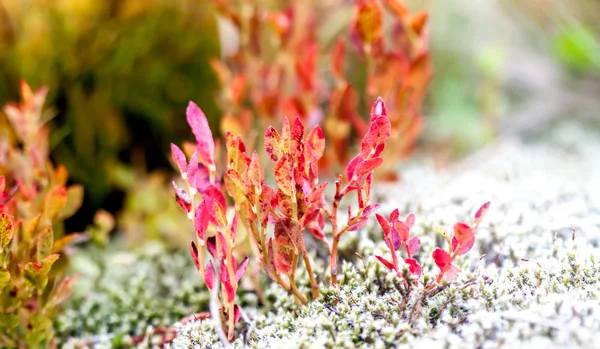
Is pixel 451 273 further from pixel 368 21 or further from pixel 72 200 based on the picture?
pixel 72 200

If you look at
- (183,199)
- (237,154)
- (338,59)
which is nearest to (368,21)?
(338,59)

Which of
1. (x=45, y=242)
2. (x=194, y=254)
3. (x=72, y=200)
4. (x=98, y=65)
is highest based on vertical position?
(x=98, y=65)

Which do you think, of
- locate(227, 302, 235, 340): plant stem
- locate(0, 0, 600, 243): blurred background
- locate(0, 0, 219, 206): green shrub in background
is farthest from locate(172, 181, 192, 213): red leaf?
locate(0, 0, 219, 206): green shrub in background

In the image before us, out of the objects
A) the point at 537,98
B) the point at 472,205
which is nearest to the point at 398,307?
the point at 472,205

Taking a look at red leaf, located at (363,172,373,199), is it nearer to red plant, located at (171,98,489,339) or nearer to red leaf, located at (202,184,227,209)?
red plant, located at (171,98,489,339)

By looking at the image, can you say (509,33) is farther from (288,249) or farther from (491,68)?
(288,249)

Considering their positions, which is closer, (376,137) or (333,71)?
(376,137)
